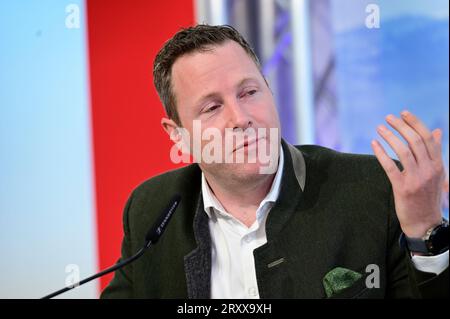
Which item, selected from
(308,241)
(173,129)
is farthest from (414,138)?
(173,129)

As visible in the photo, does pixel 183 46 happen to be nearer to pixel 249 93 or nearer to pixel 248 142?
pixel 249 93

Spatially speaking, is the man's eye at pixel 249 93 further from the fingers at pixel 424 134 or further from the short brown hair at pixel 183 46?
the fingers at pixel 424 134

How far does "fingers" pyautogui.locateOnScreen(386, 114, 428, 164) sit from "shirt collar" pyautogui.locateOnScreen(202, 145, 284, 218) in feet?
1.43

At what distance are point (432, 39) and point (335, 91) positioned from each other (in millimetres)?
451

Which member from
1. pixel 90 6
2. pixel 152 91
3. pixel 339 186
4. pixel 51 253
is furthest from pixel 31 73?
pixel 339 186

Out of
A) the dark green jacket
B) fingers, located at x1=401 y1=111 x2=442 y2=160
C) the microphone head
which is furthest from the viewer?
the dark green jacket

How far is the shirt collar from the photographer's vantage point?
1304 mm

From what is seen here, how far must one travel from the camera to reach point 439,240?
0.94 m

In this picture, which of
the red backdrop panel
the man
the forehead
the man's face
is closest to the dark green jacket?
the man

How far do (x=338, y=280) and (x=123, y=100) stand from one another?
1.34 meters

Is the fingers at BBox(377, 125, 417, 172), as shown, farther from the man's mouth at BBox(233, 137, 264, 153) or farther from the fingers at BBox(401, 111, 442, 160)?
the man's mouth at BBox(233, 137, 264, 153)

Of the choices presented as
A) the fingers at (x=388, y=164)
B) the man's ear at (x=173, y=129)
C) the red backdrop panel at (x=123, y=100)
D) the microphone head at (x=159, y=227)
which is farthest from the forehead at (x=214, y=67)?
the red backdrop panel at (x=123, y=100)

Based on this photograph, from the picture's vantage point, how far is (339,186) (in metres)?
1.27

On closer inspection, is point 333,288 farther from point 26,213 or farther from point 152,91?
point 26,213
